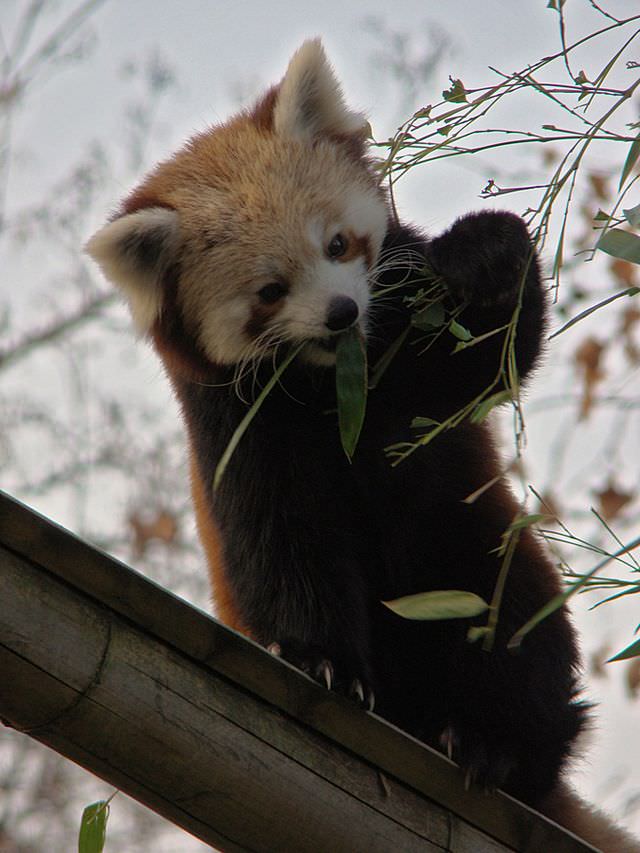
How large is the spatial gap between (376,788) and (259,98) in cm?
201

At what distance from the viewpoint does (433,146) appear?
198 centimetres

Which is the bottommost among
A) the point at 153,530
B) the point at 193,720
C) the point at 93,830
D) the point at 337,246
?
the point at 93,830

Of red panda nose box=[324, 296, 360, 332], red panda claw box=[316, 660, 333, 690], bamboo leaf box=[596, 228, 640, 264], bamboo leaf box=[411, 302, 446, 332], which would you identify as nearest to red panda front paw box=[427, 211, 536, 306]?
bamboo leaf box=[411, 302, 446, 332]

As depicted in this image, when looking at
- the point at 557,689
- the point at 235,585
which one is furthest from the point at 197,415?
the point at 557,689

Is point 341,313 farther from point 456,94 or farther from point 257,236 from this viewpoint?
point 456,94

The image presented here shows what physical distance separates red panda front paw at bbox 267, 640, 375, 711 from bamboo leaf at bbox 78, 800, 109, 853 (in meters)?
0.48

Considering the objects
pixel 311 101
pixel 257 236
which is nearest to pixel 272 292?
pixel 257 236

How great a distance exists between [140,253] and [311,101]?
27.2 inches

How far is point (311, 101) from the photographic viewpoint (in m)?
3.05

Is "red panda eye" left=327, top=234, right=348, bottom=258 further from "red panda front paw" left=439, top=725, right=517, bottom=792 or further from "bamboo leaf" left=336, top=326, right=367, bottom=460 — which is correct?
"red panda front paw" left=439, top=725, right=517, bottom=792

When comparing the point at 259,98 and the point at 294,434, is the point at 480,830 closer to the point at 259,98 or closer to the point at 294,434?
the point at 294,434

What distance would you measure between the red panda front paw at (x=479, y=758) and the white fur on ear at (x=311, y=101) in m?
1.65

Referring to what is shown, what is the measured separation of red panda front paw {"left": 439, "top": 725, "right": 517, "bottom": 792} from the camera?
207cm

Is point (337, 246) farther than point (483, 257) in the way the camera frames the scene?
Yes
